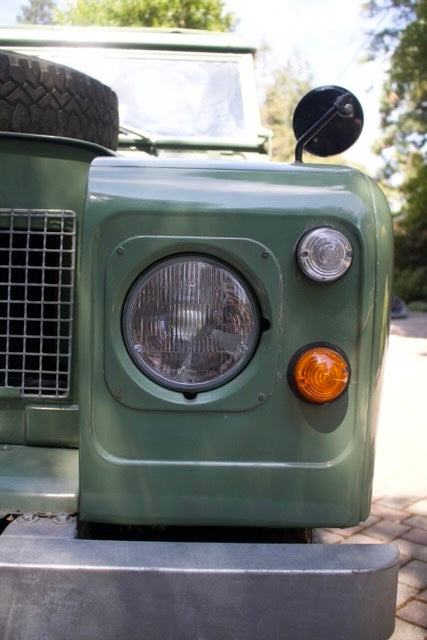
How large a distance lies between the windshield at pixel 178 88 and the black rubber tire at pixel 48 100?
155 cm

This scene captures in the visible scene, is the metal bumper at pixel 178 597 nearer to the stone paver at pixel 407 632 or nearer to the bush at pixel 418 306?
the stone paver at pixel 407 632

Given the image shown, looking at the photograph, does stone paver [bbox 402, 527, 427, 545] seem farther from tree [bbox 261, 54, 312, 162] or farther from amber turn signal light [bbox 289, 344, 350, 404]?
tree [bbox 261, 54, 312, 162]

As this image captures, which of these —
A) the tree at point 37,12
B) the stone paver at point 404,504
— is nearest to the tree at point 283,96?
the tree at point 37,12

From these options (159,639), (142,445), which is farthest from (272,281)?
(159,639)

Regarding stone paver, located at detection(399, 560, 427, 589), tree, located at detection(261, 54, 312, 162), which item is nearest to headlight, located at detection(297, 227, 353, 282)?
stone paver, located at detection(399, 560, 427, 589)

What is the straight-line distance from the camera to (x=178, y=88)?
3.88 metres

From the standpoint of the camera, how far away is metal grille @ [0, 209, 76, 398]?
186cm

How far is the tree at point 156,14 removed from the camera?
11.5 m

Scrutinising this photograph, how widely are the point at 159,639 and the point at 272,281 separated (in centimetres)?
75

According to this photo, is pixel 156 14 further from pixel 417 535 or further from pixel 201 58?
pixel 417 535

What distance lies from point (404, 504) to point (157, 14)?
984 centimetres

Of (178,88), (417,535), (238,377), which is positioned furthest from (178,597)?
(178,88)

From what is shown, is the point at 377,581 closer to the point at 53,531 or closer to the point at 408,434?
the point at 53,531

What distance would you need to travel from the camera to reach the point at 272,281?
1.58m
